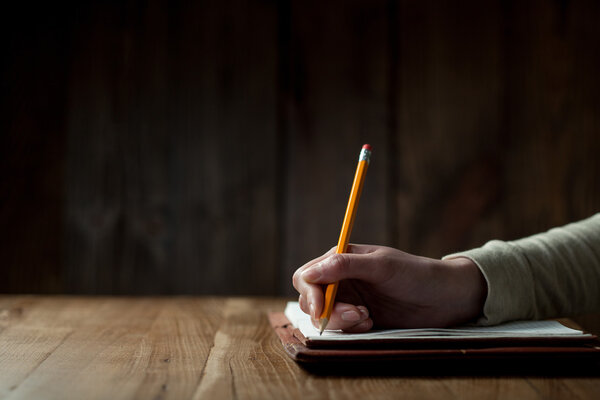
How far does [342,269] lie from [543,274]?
1.00 feet

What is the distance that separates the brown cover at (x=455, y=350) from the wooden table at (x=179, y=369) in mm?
21

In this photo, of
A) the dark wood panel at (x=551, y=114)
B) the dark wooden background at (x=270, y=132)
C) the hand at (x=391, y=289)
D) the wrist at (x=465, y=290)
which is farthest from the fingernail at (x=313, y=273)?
the dark wood panel at (x=551, y=114)

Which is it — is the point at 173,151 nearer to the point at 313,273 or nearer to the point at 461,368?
the point at 313,273

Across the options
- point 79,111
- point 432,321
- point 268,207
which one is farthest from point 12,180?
point 432,321

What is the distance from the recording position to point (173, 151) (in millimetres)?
1490

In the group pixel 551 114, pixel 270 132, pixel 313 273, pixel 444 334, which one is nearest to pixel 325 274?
pixel 313 273

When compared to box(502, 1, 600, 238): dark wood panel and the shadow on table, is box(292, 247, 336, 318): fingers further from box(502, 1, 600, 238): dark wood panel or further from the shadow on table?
box(502, 1, 600, 238): dark wood panel

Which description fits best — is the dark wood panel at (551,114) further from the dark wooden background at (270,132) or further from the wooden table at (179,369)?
the wooden table at (179,369)

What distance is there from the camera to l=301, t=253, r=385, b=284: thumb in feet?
1.96

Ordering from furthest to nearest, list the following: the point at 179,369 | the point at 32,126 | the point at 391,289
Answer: the point at 32,126 → the point at 391,289 → the point at 179,369

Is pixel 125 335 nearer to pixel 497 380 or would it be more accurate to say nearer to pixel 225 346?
pixel 225 346

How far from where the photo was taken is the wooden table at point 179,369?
0.46 meters

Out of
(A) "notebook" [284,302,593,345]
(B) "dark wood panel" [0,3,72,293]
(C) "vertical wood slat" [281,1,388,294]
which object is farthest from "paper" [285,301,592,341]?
(B) "dark wood panel" [0,3,72,293]

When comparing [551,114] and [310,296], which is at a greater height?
[551,114]
